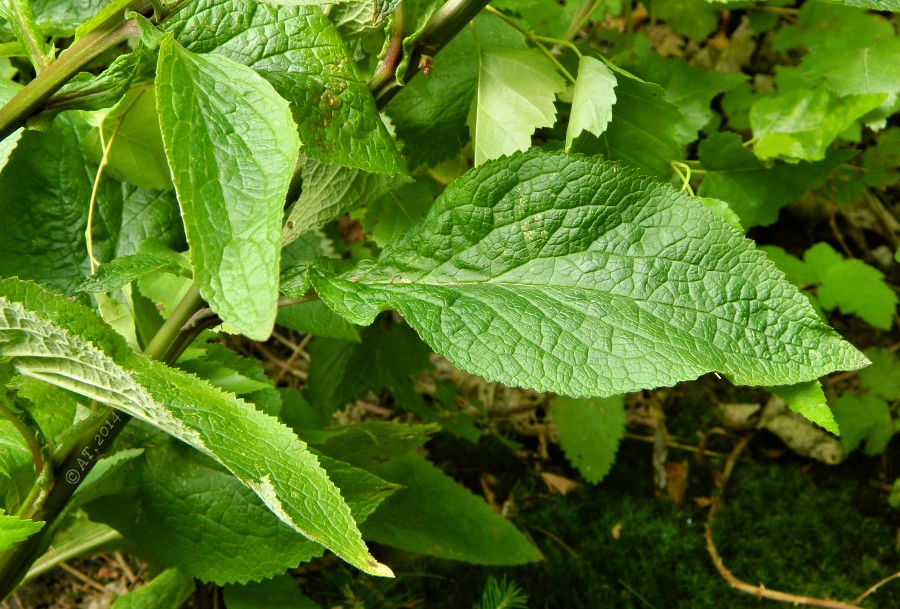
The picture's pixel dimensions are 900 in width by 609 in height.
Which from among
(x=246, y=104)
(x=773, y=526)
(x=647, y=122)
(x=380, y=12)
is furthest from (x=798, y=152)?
(x=246, y=104)

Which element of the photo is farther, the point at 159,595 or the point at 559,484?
the point at 559,484

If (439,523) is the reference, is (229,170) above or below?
above

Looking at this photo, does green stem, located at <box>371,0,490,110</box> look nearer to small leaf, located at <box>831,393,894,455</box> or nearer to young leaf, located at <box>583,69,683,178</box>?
young leaf, located at <box>583,69,683,178</box>

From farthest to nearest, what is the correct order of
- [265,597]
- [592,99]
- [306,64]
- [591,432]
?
[591,432] → [265,597] → [592,99] → [306,64]

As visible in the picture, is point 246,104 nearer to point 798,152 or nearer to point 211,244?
point 211,244

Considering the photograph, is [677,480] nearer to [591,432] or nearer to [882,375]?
[591,432]

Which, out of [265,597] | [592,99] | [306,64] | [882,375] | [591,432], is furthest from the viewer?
[882,375]

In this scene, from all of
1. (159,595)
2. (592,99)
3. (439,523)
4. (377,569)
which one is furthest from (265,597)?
(592,99)
